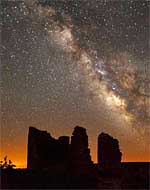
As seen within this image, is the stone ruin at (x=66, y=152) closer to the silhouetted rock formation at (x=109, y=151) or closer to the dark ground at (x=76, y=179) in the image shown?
the silhouetted rock formation at (x=109, y=151)

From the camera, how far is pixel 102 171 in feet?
127

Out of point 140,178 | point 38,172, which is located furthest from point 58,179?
point 140,178

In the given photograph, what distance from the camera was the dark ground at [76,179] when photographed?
30750 millimetres

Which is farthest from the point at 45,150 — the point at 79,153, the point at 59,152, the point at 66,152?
the point at 79,153

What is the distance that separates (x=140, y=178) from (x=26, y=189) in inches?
394

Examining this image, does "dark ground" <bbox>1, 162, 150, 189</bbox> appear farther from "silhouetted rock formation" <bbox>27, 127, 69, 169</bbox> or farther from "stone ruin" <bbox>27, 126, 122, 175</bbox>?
"silhouetted rock formation" <bbox>27, 127, 69, 169</bbox>

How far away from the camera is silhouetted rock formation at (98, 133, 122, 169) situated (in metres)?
39.5

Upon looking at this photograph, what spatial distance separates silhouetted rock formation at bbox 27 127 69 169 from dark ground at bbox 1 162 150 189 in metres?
2.47

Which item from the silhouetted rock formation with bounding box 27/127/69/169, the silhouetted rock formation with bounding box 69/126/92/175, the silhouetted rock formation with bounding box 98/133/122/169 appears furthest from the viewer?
the silhouetted rock formation with bounding box 98/133/122/169

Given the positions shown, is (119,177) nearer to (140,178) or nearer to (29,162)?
(140,178)

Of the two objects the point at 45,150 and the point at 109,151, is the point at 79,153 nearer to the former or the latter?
the point at 45,150

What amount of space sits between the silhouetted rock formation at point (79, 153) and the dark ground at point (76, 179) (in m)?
1.02

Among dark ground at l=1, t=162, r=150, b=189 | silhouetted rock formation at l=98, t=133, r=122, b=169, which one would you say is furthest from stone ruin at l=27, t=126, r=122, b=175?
dark ground at l=1, t=162, r=150, b=189

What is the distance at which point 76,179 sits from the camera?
109ft
